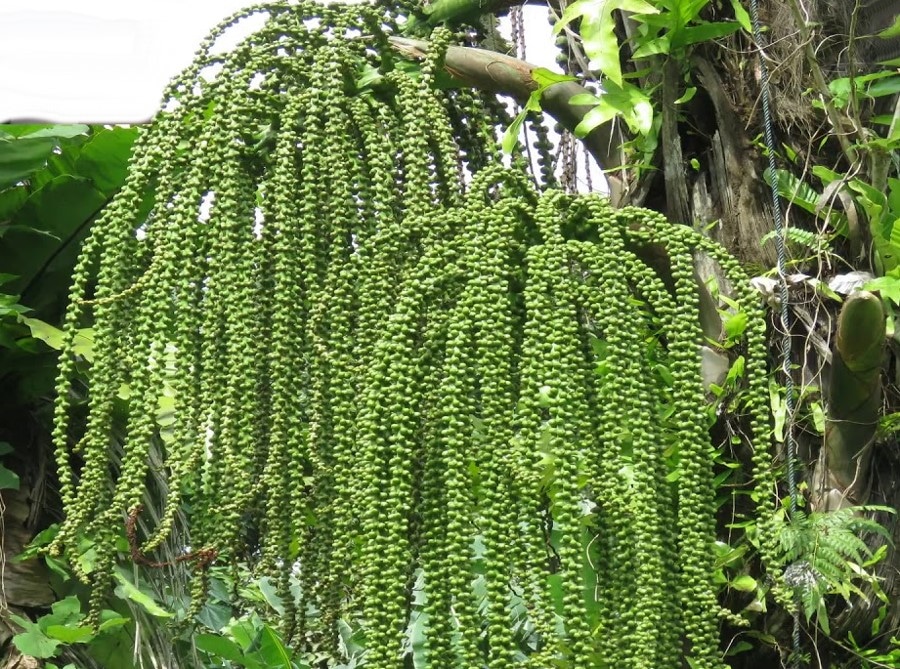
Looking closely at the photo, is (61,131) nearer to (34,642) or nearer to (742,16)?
(34,642)

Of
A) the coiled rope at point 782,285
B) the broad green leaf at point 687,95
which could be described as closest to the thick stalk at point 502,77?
the broad green leaf at point 687,95

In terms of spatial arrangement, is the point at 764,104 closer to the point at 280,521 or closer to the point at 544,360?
the point at 544,360

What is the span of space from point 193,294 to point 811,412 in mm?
1213

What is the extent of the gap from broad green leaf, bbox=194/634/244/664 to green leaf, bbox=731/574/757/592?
1376mm

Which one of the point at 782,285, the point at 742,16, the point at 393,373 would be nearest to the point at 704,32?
the point at 742,16

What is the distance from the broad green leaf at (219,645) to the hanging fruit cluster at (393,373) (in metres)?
0.78

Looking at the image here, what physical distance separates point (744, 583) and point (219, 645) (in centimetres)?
141

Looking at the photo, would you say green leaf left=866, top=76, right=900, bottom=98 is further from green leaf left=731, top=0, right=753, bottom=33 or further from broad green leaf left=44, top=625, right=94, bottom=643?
broad green leaf left=44, top=625, right=94, bottom=643

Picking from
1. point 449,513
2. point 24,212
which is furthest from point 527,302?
point 24,212

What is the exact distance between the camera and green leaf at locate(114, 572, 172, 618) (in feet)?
8.69

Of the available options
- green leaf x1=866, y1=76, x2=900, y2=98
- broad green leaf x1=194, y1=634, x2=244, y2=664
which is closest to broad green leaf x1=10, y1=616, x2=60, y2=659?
broad green leaf x1=194, y1=634, x2=244, y2=664

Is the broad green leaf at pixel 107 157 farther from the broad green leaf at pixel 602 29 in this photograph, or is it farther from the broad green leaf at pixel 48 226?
the broad green leaf at pixel 602 29

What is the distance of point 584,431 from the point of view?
1754 mm

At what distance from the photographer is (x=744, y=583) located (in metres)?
2.19
